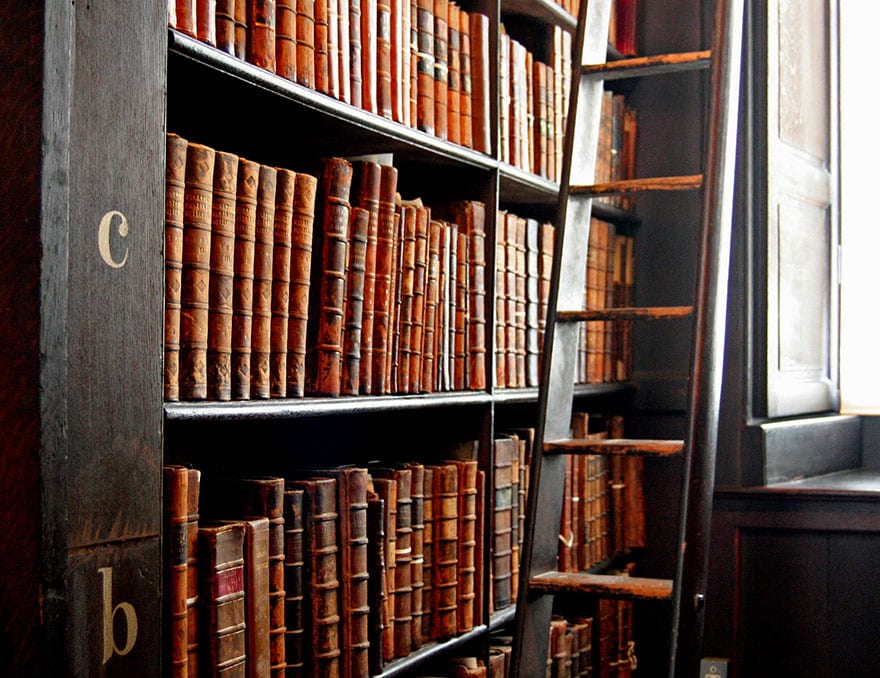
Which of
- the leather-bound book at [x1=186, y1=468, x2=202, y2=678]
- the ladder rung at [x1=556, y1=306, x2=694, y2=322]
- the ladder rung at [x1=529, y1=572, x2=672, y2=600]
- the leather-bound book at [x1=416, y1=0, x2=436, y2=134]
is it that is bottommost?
the ladder rung at [x1=529, y1=572, x2=672, y2=600]

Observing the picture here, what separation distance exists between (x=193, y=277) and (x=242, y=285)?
10 cm

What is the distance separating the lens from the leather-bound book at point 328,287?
1.66 m

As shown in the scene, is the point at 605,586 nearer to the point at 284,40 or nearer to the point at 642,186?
the point at 642,186

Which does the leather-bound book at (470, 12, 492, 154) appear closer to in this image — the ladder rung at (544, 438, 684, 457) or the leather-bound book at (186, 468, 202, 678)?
the ladder rung at (544, 438, 684, 457)

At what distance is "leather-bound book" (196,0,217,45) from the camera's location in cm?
141

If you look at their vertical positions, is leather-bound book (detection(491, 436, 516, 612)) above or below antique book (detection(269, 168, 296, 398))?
below

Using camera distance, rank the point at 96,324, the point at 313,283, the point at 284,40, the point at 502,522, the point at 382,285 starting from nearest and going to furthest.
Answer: the point at 96,324 < the point at 284,40 < the point at 313,283 < the point at 382,285 < the point at 502,522

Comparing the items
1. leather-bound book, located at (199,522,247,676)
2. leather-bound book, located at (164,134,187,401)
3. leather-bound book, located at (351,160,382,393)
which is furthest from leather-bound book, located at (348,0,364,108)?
leather-bound book, located at (199,522,247,676)

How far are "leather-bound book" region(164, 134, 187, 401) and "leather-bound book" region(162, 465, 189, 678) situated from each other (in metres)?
0.12

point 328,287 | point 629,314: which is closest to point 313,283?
point 328,287

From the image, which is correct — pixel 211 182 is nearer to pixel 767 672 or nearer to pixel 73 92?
pixel 73 92

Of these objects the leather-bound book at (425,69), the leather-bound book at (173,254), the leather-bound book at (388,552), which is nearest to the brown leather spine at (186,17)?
the leather-bound book at (173,254)

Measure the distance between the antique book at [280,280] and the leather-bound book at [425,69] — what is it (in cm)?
45

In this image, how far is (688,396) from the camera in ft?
5.90
